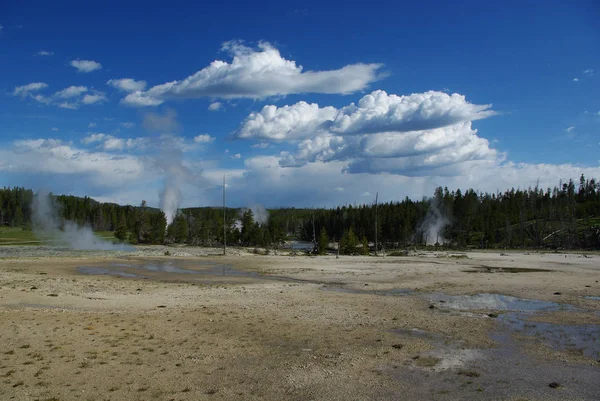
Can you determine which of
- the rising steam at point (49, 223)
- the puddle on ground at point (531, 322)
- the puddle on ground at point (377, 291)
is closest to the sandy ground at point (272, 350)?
the puddle on ground at point (531, 322)

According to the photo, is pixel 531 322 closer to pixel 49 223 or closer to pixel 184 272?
pixel 184 272

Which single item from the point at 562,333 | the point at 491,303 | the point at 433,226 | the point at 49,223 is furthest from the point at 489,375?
the point at 49,223

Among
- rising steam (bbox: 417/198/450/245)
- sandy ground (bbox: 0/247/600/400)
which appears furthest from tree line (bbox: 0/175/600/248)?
sandy ground (bbox: 0/247/600/400)

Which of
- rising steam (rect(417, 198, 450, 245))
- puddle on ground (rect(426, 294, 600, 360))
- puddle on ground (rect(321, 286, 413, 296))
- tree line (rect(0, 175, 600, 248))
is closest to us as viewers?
puddle on ground (rect(426, 294, 600, 360))

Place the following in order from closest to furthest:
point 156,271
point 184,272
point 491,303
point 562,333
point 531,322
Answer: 1. point 562,333
2. point 531,322
3. point 491,303
4. point 184,272
5. point 156,271

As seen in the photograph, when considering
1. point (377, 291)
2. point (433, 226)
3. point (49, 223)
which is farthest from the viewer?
point (49, 223)

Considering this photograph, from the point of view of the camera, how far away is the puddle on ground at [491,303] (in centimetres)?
2220

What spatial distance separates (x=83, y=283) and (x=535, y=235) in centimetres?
10099

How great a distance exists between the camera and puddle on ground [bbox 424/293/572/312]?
2220 centimetres

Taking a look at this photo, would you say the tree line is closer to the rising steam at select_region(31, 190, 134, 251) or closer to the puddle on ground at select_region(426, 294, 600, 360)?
the rising steam at select_region(31, 190, 134, 251)

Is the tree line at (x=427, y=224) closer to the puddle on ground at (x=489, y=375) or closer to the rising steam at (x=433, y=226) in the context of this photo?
the rising steam at (x=433, y=226)

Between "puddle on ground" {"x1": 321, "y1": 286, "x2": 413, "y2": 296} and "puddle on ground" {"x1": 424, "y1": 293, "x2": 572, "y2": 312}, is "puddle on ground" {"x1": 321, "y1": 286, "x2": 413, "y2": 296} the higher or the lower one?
the lower one

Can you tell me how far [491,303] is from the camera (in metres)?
23.7

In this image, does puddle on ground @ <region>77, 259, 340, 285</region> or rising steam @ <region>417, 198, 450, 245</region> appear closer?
puddle on ground @ <region>77, 259, 340, 285</region>
